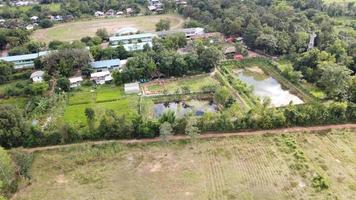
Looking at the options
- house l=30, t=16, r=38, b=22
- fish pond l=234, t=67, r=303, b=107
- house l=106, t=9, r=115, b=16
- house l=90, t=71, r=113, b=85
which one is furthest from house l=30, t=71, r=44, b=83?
house l=106, t=9, r=115, b=16

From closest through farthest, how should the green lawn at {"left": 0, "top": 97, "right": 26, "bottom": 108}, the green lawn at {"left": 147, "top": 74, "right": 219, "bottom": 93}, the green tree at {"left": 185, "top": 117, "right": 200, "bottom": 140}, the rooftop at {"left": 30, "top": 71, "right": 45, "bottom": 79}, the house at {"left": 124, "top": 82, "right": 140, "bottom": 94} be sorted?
the green tree at {"left": 185, "top": 117, "right": 200, "bottom": 140}, the green lawn at {"left": 0, "top": 97, "right": 26, "bottom": 108}, the house at {"left": 124, "top": 82, "right": 140, "bottom": 94}, the green lawn at {"left": 147, "top": 74, "right": 219, "bottom": 93}, the rooftop at {"left": 30, "top": 71, "right": 45, "bottom": 79}

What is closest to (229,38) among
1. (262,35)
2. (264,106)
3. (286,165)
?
(262,35)

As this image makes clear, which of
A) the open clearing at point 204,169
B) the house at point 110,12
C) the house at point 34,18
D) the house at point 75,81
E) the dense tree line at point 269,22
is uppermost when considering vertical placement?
the dense tree line at point 269,22

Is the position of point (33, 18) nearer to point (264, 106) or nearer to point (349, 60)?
point (264, 106)

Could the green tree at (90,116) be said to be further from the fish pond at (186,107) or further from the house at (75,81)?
the house at (75,81)

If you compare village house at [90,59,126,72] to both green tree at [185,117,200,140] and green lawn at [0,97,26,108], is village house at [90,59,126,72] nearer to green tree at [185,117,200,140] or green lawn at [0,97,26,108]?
green lawn at [0,97,26,108]

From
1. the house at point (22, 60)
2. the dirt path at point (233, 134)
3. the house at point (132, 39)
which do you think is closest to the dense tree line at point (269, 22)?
the house at point (132, 39)

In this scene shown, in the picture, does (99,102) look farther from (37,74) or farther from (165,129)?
(165,129)

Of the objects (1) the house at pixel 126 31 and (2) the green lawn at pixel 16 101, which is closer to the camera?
(2) the green lawn at pixel 16 101
